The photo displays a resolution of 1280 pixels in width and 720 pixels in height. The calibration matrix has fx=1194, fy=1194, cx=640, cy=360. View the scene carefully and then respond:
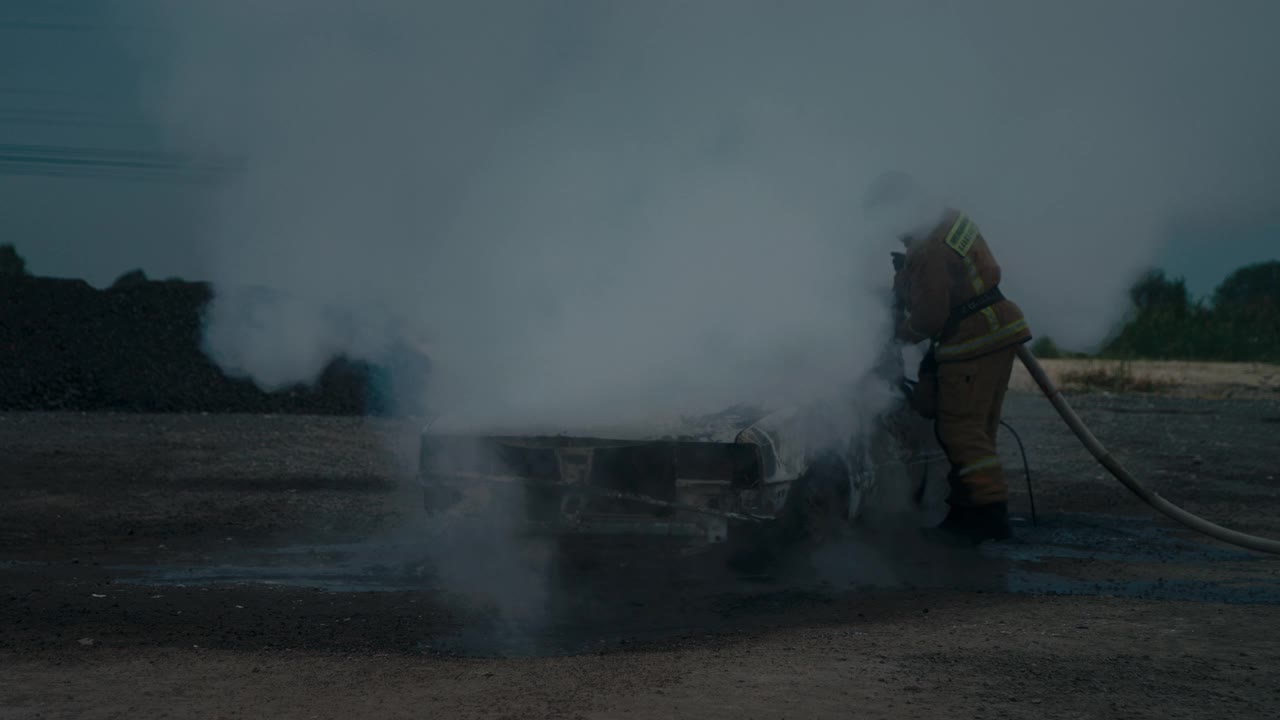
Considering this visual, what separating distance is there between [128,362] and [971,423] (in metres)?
13.1

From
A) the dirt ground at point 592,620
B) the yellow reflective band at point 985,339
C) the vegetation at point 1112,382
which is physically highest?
the vegetation at point 1112,382

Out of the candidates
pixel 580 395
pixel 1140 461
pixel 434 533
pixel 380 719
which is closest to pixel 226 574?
pixel 434 533

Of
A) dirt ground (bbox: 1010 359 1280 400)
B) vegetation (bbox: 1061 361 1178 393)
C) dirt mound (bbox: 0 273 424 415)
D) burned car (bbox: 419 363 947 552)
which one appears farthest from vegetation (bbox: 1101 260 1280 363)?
burned car (bbox: 419 363 947 552)

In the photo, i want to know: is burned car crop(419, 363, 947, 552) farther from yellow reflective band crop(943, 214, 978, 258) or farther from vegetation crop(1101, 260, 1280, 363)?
vegetation crop(1101, 260, 1280, 363)

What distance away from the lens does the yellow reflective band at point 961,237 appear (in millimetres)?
6734

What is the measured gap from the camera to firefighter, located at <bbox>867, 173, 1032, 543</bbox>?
6.68 metres

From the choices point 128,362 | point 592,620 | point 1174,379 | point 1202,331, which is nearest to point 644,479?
point 592,620

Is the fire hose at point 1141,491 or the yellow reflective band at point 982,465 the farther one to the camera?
the yellow reflective band at point 982,465

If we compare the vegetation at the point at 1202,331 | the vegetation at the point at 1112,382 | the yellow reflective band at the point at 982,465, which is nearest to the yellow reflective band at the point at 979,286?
the yellow reflective band at the point at 982,465

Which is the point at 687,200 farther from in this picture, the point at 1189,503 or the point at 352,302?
the point at 1189,503

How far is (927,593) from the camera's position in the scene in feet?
18.6

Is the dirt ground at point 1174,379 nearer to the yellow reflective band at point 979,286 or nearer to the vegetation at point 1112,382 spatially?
the vegetation at point 1112,382

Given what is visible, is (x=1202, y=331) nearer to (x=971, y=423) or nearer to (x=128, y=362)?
(x=128, y=362)

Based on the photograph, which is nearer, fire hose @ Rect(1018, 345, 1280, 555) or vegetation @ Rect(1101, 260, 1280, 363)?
fire hose @ Rect(1018, 345, 1280, 555)
